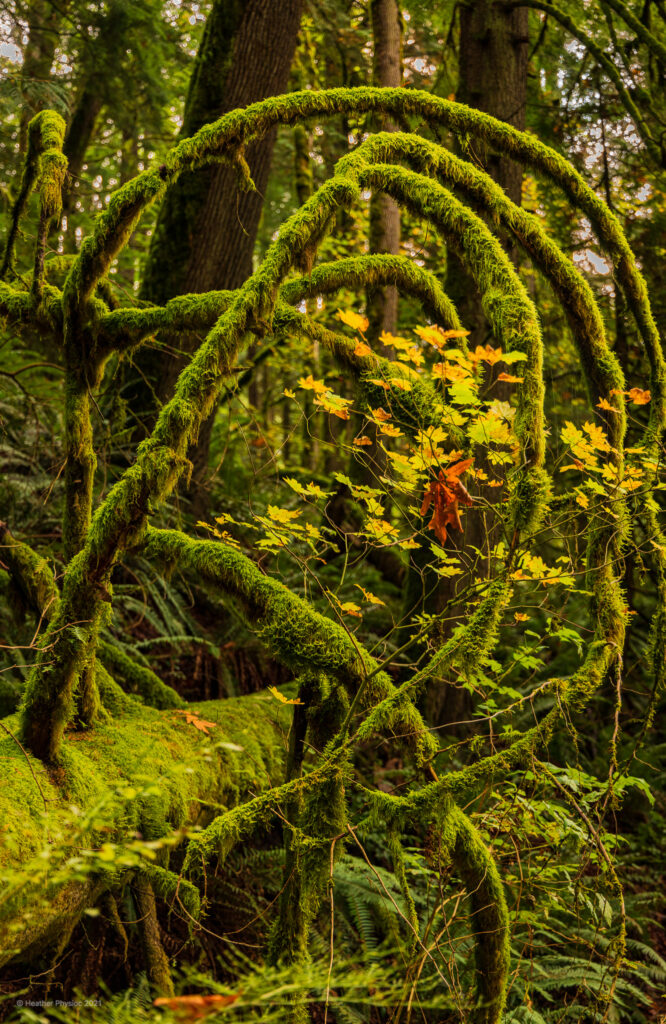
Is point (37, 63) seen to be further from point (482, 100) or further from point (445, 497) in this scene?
point (445, 497)

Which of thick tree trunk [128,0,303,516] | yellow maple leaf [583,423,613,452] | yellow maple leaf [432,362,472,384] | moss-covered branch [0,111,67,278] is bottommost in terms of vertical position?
yellow maple leaf [583,423,613,452]

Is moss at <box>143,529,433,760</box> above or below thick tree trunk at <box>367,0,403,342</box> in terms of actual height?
below

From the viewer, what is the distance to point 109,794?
128 centimetres

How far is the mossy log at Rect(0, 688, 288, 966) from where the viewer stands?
5.20ft

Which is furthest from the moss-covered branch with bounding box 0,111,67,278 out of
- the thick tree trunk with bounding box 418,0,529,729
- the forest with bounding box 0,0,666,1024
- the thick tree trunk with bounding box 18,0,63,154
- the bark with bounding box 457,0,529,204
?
the bark with bounding box 457,0,529,204

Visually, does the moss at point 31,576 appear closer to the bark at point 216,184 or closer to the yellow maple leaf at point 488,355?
the yellow maple leaf at point 488,355

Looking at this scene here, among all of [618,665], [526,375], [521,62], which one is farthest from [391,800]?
[521,62]

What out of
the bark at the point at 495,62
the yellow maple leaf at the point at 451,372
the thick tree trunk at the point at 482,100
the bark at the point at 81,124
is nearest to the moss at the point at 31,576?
the yellow maple leaf at the point at 451,372

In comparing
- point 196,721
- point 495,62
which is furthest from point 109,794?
point 495,62

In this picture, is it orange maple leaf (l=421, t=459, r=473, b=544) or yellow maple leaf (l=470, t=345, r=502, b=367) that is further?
orange maple leaf (l=421, t=459, r=473, b=544)

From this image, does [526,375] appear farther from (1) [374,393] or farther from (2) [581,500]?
(1) [374,393]

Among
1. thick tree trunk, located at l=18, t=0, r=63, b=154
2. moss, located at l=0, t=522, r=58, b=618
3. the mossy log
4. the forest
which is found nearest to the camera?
the mossy log

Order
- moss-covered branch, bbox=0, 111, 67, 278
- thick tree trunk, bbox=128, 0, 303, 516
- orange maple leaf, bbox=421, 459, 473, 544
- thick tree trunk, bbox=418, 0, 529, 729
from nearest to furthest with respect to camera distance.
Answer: orange maple leaf, bbox=421, 459, 473, 544
moss-covered branch, bbox=0, 111, 67, 278
thick tree trunk, bbox=418, 0, 529, 729
thick tree trunk, bbox=128, 0, 303, 516

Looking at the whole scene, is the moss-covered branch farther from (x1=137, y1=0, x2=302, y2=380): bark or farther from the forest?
(x1=137, y1=0, x2=302, y2=380): bark
